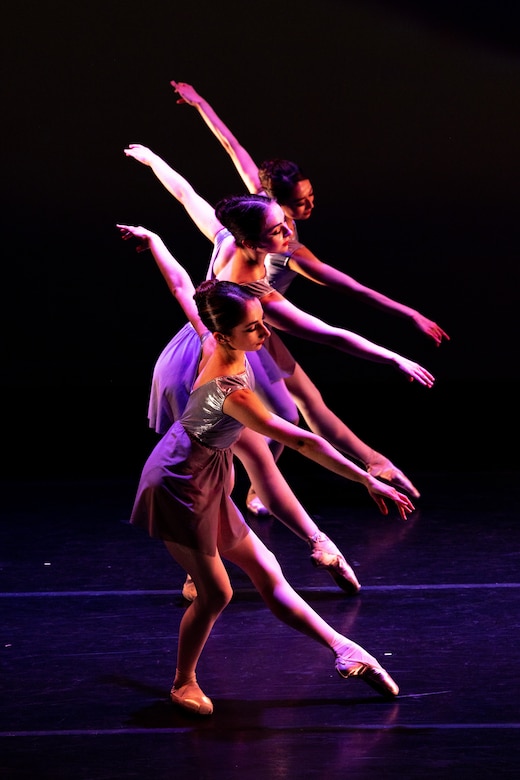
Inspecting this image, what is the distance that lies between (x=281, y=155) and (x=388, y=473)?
7.76 ft

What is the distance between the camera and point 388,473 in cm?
416

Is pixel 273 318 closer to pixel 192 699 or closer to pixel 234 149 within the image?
pixel 234 149

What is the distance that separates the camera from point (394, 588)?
11.3 feet

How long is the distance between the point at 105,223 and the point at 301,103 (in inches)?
45.4

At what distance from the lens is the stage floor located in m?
2.36

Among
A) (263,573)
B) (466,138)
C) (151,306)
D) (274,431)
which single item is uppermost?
(466,138)

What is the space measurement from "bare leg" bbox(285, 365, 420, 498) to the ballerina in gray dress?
4.89ft

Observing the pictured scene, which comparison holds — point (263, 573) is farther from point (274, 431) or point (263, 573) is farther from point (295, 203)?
point (295, 203)

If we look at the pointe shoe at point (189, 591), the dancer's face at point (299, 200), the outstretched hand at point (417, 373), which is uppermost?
the dancer's face at point (299, 200)

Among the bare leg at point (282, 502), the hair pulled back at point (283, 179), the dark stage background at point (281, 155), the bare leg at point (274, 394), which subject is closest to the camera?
the bare leg at point (282, 502)

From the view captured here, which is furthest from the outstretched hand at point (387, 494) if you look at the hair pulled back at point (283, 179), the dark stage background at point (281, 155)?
the dark stage background at point (281, 155)

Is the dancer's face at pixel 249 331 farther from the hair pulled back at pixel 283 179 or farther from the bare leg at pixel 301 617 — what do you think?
the hair pulled back at pixel 283 179

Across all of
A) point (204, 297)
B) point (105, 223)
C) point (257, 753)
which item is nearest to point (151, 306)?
point (105, 223)

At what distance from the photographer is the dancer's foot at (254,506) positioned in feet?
14.2
